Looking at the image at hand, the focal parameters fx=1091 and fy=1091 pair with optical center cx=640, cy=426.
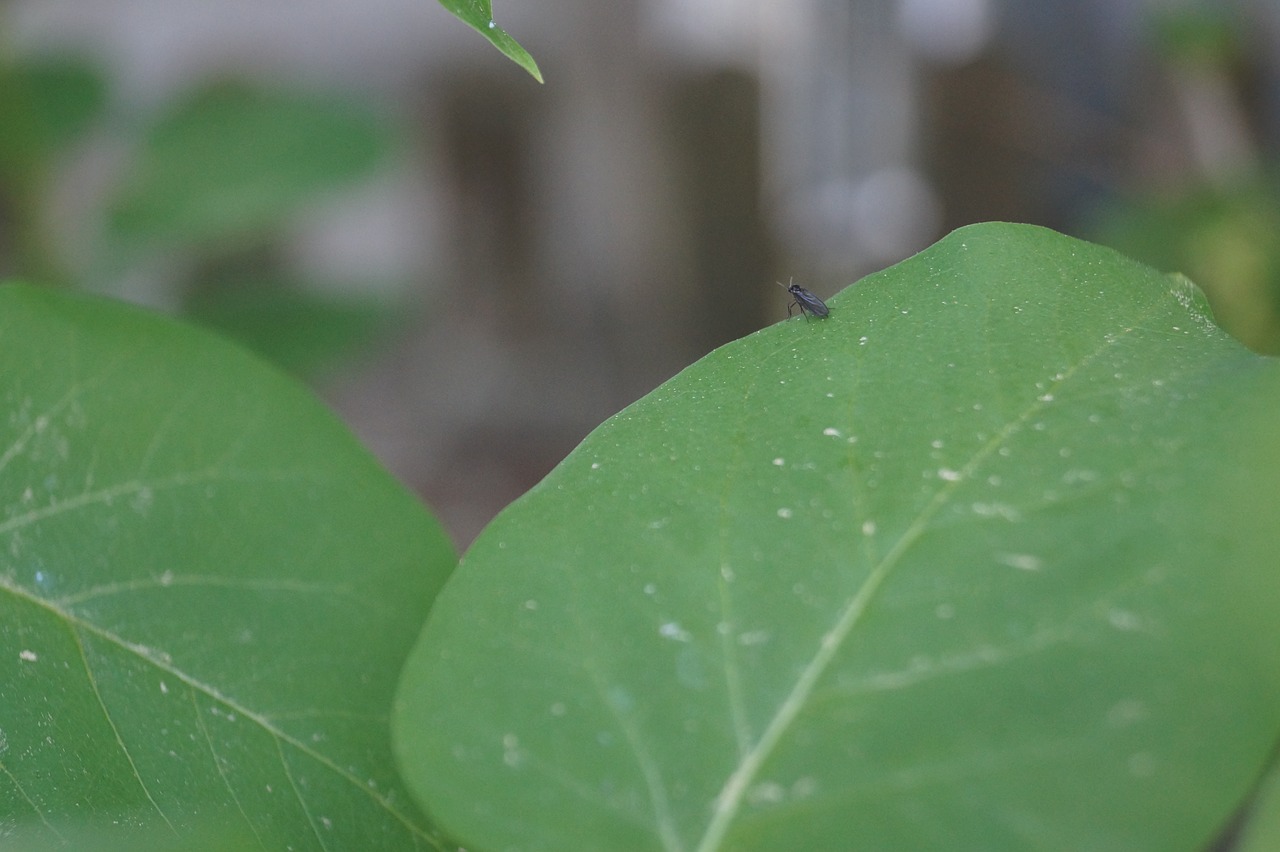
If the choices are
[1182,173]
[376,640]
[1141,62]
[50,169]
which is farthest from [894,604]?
[1141,62]

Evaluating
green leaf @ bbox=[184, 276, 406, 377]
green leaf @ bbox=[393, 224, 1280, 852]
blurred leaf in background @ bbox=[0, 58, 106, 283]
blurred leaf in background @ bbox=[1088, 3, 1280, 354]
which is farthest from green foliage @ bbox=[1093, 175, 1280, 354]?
blurred leaf in background @ bbox=[0, 58, 106, 283]

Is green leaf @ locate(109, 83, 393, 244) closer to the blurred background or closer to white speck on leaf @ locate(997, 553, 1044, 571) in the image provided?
the blurred background

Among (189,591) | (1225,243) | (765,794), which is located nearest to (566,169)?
(1225,243)

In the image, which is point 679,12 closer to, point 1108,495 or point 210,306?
point 210,306

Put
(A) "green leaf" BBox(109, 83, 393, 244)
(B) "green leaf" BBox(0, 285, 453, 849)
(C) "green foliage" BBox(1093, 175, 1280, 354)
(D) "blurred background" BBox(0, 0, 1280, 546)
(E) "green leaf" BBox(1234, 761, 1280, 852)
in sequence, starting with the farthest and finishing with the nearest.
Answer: (C) "green foliage" BBox(1093, 175, 1280, 354) → (D) "blurred background" BBox(0, 0, 1280, 546) → (A) "green leaf" BBox(109, 83, 393, 244) → (B) "green leaf" BBox(0, 285, 453, 849) → (E) "green leaf" BBox(1234, 761, 1280, 852)

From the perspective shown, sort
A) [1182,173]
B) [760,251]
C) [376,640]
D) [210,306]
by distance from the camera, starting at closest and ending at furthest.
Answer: [376,640], [210,306], [1182,173], [760,251]

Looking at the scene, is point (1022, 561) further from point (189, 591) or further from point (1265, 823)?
point (189, 591)
